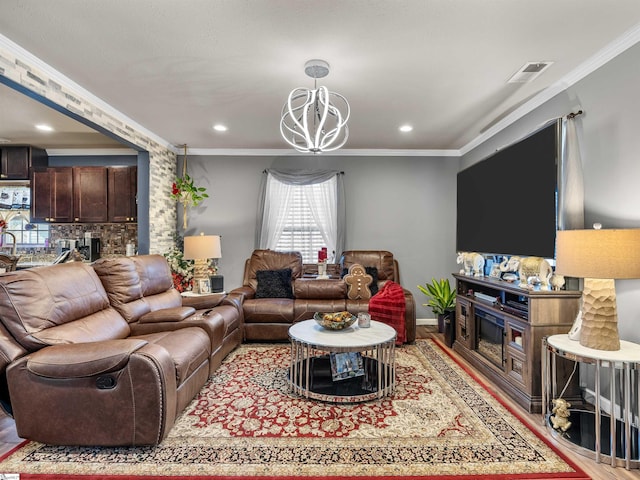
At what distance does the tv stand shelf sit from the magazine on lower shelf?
1210 mm

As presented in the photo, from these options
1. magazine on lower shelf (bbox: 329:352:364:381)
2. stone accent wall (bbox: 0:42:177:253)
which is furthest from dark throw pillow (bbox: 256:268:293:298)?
magazine on lower shelf (bbox: 329:352:364:381)

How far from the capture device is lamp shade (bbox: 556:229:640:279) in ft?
6.36

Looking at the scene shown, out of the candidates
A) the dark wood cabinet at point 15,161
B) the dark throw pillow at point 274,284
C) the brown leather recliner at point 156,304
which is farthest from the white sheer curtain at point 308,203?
the dark wood cabinet at point 15,161

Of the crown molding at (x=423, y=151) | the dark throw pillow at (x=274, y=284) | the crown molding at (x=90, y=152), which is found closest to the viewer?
the crown molding at (x=423, y=151)

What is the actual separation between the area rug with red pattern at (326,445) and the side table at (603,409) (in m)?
0.20

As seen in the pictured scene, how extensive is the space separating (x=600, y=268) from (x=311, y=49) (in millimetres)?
2334

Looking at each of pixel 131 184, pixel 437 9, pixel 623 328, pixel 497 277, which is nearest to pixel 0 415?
pixel 131 184

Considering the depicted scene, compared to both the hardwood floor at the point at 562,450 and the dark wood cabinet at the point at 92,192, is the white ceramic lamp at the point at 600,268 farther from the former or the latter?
the dark wood cabinet at the point at 92,192

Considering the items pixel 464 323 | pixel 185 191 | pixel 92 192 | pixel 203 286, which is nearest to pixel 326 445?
pixel 464 323

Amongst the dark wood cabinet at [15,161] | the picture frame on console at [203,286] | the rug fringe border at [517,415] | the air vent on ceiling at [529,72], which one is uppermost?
the air vent on ceiling at [529,72]

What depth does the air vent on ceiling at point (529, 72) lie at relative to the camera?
2715 mm

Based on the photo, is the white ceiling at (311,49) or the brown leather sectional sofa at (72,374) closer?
the brown leather sectional sofa at (72,374)

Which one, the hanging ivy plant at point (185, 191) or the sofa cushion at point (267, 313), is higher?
the hanging ivy plant at point (185, 191)

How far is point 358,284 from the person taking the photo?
174 inches
